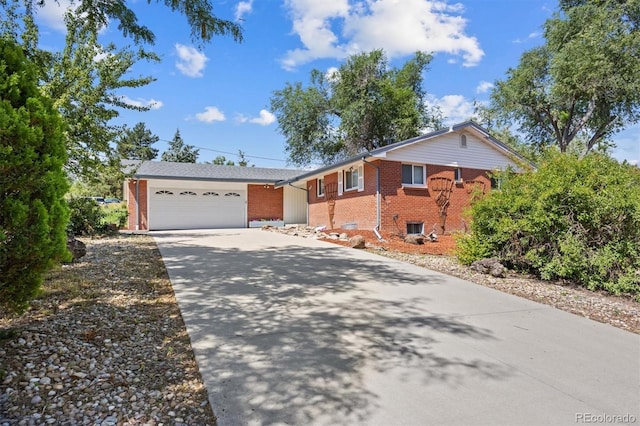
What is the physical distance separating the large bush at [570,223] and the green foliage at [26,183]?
263 inches

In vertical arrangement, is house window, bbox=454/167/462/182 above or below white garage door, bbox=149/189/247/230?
above

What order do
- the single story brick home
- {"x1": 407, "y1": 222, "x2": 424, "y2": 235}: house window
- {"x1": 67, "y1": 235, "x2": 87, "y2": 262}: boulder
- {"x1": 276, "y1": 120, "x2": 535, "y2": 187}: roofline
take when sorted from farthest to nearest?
{"x1": 407, "y1": 222, "x2": 424, "y2": 235}: house window → the single story brick home → {"x1": 276, "y1": 120, "x2": 535, "y2": 187}: roofline → {"x1": 67, "y1": 235, "x2": 87, "y2": 262}: boulder

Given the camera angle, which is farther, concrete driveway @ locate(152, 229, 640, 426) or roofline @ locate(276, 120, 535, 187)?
roofline @ locate(276, 120, 535, 187)

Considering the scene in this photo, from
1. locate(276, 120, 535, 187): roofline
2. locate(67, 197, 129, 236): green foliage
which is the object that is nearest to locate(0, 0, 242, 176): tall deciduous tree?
locate(67, 197, 129, 236): green foliage

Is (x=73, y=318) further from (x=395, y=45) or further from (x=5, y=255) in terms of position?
(x=395, y=45)

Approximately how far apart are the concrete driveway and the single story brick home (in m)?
3.87

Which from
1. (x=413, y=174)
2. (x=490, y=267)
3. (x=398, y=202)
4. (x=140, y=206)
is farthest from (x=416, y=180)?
(x=140, y=206)

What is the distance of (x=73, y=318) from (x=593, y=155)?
8317mm

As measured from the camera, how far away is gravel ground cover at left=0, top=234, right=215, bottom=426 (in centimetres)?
221

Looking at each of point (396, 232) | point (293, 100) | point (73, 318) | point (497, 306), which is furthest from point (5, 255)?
point (293, 100)

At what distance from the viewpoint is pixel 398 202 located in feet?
44.3

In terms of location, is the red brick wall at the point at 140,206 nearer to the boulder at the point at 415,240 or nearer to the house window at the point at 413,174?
the house window at the point at 413,174

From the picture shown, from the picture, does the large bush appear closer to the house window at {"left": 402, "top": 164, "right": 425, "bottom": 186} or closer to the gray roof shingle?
the house window at {"left": 402, "top": 164, "right": 425, "bottom": 186}

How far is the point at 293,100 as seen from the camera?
25.7 meters
